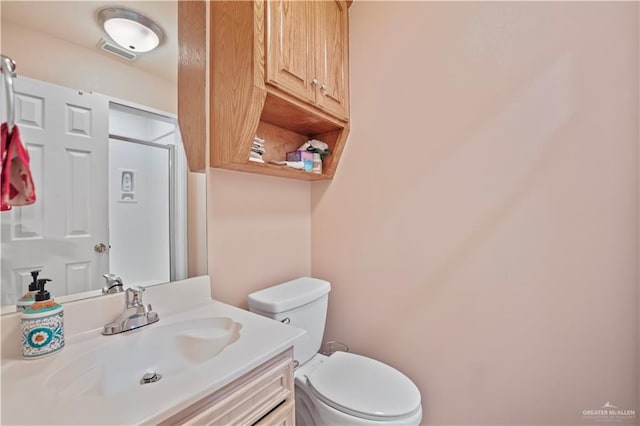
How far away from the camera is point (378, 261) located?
1.45m

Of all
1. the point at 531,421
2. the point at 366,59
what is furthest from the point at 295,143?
the point at 531,421

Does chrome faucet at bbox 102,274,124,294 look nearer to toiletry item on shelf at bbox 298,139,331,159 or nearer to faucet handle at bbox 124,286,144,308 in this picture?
faucet handle at bbox 124,286,144,308

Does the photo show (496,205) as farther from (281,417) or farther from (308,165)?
(281,417)

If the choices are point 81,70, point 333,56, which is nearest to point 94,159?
point 81,70

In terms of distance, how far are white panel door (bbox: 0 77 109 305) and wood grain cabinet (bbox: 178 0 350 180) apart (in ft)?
1.07

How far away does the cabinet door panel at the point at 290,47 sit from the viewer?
42.2 inches

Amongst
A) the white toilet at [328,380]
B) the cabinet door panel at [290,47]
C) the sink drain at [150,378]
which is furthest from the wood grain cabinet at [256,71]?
the sink drain at [150,378]

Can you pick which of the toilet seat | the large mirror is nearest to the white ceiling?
the large mirror

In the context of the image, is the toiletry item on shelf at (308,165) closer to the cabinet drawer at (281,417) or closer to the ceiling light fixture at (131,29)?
the ceiling light fixture at (131,29)

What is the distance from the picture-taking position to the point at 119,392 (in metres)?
0.55

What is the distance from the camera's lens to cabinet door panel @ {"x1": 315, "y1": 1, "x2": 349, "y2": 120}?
1.33 meters

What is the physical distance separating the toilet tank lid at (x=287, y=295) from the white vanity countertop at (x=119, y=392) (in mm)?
318

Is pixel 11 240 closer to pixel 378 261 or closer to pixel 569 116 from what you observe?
pixel 378 261

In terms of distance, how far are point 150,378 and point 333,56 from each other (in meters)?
1.56
